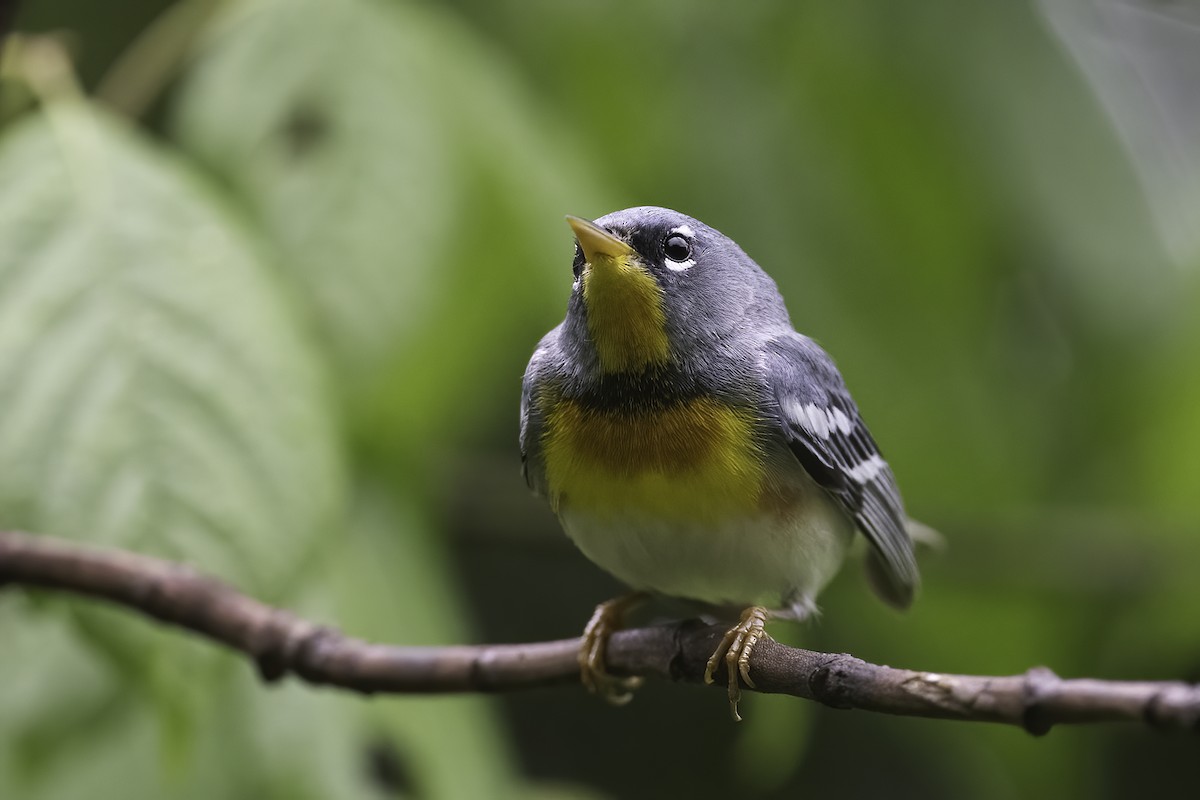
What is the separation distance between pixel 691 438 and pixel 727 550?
18cm

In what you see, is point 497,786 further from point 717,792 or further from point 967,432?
point 717,792

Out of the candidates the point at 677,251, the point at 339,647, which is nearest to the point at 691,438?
the point at 677,251

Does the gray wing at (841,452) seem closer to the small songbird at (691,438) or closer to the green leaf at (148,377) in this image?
the small songbird at (691,438)

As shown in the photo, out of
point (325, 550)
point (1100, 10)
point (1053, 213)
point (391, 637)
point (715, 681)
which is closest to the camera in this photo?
point (715, 681)

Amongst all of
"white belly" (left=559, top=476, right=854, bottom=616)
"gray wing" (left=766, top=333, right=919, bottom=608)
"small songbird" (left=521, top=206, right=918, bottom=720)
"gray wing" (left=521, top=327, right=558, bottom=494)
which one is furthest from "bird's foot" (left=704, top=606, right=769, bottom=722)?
"gray wing" (left=521, top=327, right=558, bottom=494)

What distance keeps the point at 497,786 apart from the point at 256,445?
0.97 m

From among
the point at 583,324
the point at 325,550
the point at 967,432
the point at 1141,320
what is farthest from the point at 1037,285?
the point at 325,550

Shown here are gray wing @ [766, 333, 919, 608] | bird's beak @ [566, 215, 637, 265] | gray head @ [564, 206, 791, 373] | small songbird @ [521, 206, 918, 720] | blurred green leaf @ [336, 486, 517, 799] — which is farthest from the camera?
blurred green leaf @ [336, 486, 517, 799]

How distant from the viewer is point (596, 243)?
1550 millimetres

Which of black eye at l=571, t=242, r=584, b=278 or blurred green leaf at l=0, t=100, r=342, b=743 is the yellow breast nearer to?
black eye at l=571, t=242, r=584, b=278

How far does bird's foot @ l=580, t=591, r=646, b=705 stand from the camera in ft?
5.54

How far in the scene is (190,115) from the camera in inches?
86.5

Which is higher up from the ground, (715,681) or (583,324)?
(583,324)

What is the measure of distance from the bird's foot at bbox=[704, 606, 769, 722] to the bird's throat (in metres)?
0.40
